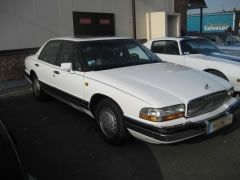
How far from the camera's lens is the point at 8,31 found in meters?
8.79

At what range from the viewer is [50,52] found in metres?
5.80

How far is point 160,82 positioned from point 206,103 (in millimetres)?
665

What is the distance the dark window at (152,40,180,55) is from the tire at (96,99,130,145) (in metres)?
3.71

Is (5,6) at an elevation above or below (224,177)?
above

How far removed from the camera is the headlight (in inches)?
130

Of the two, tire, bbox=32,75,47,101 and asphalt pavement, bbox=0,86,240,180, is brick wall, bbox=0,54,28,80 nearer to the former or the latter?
tire, bbox=32,75,47,101

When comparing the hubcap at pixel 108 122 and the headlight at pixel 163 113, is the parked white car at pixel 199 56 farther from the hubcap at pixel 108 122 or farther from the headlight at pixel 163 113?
the hubcap at pixel 108 122

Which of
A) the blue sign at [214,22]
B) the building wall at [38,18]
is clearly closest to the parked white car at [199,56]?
the building wall at [38,18]

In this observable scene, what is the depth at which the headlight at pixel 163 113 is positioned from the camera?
331 centimetres

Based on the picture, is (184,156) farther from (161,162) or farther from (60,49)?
(60,49)

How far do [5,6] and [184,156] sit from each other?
7434 mm

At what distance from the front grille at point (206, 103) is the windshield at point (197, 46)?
3.35m

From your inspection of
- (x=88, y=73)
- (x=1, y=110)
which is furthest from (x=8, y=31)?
(x=88, y=73)

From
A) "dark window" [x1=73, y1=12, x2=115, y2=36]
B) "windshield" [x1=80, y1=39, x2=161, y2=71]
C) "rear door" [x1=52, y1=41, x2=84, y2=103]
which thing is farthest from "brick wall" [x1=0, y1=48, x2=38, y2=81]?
"windshield" [x1=80, y1=39, x2=161, y2=71]
